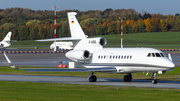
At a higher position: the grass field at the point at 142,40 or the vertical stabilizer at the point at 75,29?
the vertical stabilizer at the point at 75,29

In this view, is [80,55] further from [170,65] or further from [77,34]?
[170,65]

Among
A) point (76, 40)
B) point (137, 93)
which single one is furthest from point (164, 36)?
point (137, 93)

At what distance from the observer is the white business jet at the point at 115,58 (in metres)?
27.5

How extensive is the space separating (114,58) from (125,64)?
4.41 ft

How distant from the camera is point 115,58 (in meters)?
29.4

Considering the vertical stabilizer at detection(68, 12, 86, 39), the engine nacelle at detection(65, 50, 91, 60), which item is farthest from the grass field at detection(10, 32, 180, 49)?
the engine nacelle at detection(65, 50, 91, 60)

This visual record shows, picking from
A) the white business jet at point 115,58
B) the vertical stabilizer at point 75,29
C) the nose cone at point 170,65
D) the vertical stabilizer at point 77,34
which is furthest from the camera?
the vertical stabilizer at point 75,29

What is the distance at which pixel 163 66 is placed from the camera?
87.7ft

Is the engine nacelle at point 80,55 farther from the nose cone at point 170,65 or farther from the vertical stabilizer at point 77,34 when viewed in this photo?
the nose cone at point 170,65

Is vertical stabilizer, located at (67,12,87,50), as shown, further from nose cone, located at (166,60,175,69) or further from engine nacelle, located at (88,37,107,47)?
nose cone, located at (166,60,175,69)

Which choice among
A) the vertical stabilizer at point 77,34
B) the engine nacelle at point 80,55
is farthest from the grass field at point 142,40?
the engine nacelle at point 80,55

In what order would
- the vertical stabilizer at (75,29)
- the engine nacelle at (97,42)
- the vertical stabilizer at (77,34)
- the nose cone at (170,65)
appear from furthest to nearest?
the vertical stabilizer at (75,29)
the vertical stabilizer at (77,34)
the engine nacelle at (97,42)
the nose cone at (170,65)

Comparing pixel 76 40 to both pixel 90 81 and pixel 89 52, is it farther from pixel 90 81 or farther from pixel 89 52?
pixel 90 81

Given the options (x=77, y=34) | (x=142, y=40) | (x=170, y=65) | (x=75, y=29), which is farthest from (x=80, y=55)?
(x=142, y=40)
